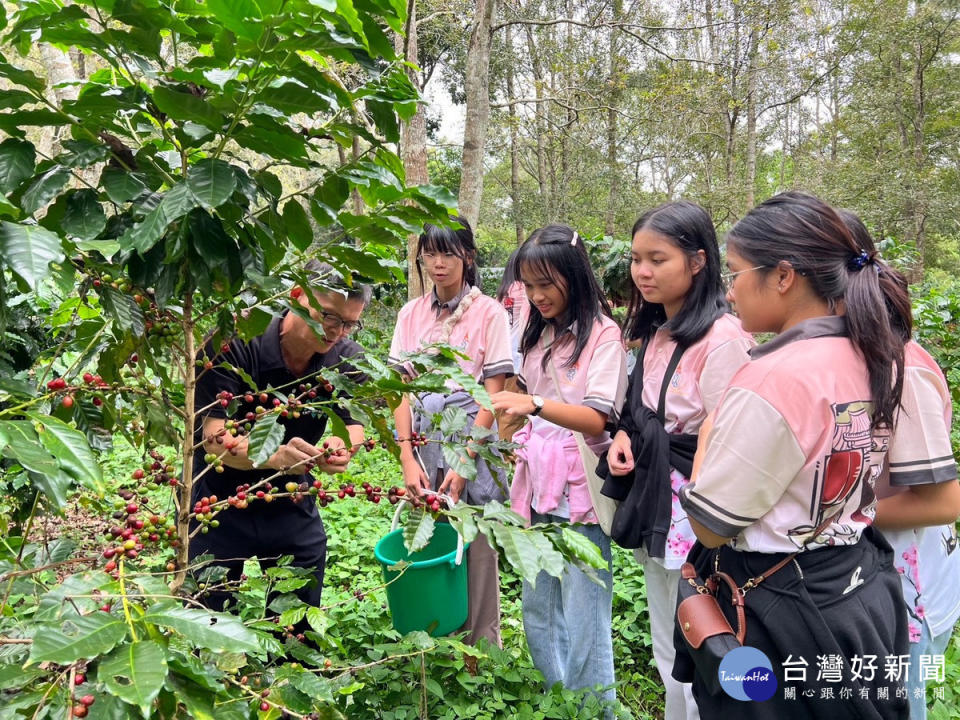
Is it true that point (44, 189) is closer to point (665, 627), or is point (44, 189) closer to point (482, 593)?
point (665, 627)

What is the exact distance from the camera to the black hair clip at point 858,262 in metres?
1.40

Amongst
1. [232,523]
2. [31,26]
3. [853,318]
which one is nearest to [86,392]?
[31,26]

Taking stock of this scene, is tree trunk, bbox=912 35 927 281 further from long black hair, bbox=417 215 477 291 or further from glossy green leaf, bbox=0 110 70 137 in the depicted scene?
glossy green leaf, bbox=0 110 70 137

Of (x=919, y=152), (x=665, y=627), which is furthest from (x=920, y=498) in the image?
(x=919, y=152)

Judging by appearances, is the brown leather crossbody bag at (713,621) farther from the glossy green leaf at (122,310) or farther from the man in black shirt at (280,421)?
the glossy green leaf at (122,310)

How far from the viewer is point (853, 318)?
134 cm

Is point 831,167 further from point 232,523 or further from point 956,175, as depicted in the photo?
point 232,523

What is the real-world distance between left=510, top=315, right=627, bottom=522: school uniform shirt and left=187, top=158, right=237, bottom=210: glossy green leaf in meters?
1.40

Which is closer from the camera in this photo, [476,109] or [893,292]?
[893,292]

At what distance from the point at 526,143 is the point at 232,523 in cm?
1821

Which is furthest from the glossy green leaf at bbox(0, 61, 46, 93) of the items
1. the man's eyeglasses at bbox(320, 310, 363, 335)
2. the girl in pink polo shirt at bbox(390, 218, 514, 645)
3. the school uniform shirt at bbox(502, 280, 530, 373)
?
the school uniform shirt at bbox(502, 280, 530, 373)

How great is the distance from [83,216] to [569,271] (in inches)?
59.5

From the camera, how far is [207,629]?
0.72m

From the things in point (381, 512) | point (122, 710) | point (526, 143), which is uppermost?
point (526, 143)
